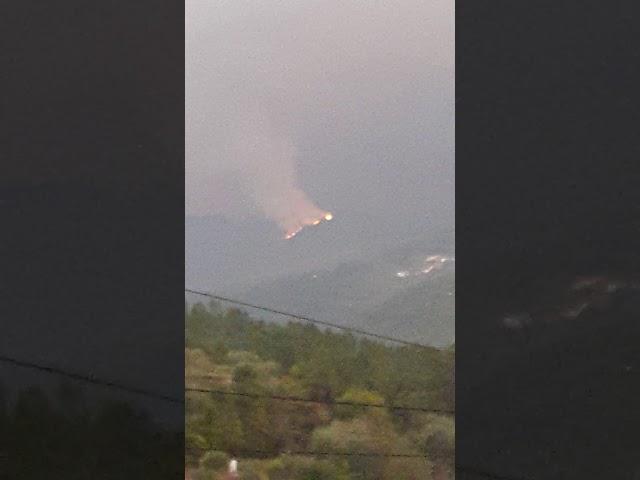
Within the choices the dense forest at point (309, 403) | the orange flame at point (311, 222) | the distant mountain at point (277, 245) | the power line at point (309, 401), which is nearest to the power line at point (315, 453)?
the dense forest at point (309, 403)

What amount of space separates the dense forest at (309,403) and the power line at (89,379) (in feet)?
0.66

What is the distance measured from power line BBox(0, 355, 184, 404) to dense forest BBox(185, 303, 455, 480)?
0.66 feet

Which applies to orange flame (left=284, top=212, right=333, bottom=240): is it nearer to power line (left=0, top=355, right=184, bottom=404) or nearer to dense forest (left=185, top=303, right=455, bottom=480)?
dense forest (left=185, top=303, right=455, bottom=480)

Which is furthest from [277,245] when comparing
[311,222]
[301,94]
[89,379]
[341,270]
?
[89,379]

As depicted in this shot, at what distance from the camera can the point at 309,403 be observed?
5.57 metres

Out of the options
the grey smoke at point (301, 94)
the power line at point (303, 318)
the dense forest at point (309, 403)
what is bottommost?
the dense forest at point (309, 403)

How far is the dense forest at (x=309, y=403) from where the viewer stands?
545 cm

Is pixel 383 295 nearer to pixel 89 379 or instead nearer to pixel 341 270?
pixel 341 270

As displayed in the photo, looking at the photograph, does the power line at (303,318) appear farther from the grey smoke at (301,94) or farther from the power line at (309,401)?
the grey smoke at (301,94)

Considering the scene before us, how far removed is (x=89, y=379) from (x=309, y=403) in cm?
162

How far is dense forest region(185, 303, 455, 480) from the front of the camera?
17.9ft

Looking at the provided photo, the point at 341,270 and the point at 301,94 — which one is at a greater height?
the point at 301,94
